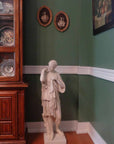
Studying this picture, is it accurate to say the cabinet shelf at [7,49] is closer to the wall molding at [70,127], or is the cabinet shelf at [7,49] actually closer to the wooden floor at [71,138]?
the wall molding at [70,127]

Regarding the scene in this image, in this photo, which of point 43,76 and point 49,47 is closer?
point 43,76

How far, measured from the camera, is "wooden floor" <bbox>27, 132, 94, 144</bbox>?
89.9 inches

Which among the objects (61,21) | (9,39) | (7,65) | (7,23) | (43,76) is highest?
(61,21)

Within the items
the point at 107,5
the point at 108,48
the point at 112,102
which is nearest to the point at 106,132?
the point at 112,102

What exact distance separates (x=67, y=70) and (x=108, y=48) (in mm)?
850

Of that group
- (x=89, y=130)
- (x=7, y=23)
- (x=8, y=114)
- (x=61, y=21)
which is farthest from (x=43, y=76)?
(x=89, y=130)

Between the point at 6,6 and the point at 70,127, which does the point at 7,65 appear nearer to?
the point at 6,6

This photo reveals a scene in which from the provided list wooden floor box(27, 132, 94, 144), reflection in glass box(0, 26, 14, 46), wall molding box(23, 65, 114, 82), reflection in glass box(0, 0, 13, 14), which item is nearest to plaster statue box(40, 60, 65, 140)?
wooden floor box(27, 132, 94, 144)

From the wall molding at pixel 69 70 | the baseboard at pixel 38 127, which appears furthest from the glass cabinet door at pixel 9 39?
the baseboard at pixel 38 127

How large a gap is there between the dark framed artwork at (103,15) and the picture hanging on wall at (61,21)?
469 mm

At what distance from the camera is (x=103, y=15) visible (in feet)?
6.20

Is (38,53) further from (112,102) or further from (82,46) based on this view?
(112,102)

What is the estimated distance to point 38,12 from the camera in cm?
244

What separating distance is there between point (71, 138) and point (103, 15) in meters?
1.67
